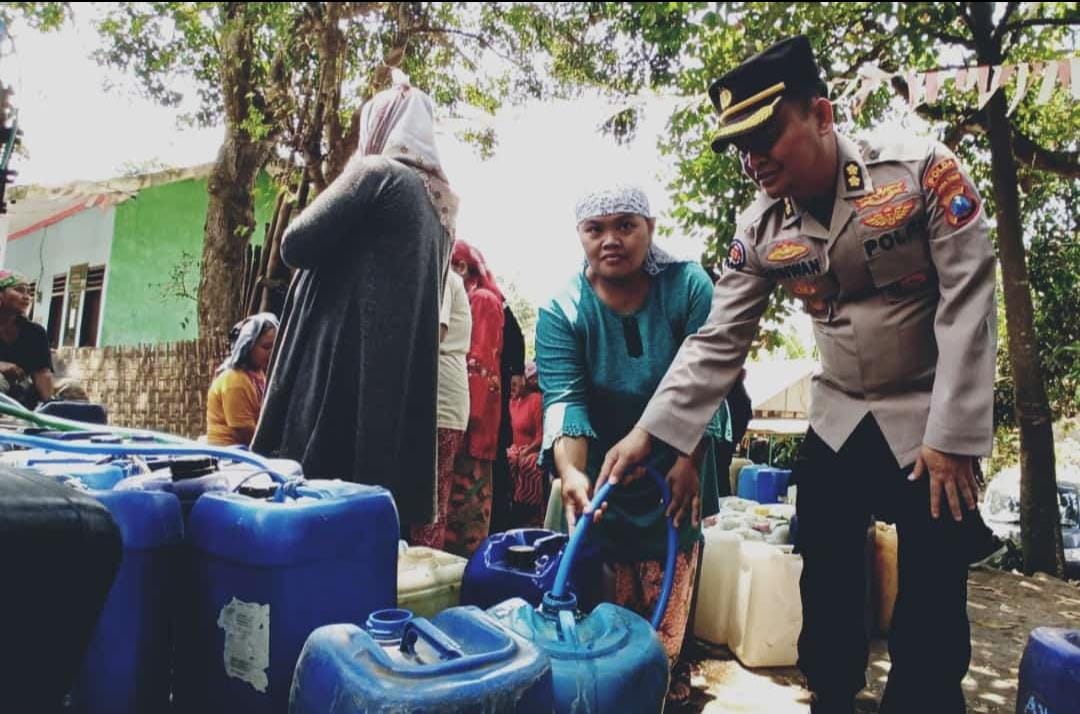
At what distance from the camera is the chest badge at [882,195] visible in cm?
160

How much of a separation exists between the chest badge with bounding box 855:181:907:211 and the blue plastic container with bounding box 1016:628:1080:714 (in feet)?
2.90

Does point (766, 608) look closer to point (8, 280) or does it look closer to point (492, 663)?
point (492, 663)

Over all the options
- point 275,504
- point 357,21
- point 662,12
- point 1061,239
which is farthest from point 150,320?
point 1061,239

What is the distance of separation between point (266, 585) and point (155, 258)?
1269 centimetres

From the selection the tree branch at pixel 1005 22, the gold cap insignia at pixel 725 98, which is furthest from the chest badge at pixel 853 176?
the tree branch at pixel 1005 22

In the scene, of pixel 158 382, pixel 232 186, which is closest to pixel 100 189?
pixel 158 382

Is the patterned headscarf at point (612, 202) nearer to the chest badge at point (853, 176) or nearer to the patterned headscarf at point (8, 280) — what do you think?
the chest badge at point (853, 176)

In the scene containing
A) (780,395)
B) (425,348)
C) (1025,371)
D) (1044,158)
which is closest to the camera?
(425,348)

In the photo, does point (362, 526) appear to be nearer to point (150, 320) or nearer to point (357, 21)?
point (357, 21)

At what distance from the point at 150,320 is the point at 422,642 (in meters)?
12.8

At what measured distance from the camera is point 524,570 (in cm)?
177

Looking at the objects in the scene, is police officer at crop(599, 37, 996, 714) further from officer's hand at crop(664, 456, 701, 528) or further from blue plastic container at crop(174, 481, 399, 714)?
blue plastic container at crop(174, 481, 399, 714)

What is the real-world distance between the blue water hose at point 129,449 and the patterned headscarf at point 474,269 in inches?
75.4

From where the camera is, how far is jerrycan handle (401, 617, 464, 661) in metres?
1.12
